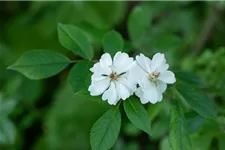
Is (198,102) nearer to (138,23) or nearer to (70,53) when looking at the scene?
(138,23)

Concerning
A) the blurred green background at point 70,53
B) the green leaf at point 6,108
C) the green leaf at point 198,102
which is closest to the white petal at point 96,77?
the green leaf at point 198,102

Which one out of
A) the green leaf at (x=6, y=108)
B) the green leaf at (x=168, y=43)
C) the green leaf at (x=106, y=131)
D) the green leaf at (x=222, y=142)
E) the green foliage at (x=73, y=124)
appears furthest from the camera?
the green foliage at (x=73, y=124)

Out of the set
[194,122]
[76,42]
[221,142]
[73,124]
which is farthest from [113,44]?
[73,124]

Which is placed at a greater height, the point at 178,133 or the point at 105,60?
the point at 105,60

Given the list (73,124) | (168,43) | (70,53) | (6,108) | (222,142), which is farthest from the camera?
(70,53)

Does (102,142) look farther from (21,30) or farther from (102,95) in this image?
(21,30)

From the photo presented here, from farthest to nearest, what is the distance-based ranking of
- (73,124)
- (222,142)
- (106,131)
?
(73,124), (222,142), (106,131)

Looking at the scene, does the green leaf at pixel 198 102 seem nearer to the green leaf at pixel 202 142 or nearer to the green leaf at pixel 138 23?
the green leaf at pixel 202 142

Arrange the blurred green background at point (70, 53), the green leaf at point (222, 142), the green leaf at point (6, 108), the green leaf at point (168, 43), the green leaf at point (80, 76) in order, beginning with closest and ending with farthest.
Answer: the green leaf at point (80, 76), the green leaf at point (222, 142), the green leaf at point (168, 43), the green leaf at point (6, 108), the blurred green background at point (70, 53)
